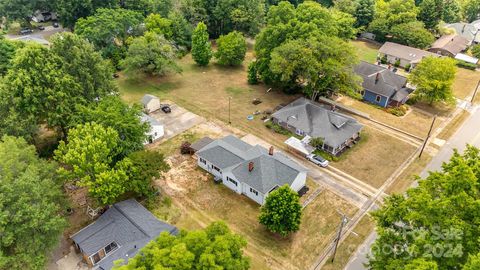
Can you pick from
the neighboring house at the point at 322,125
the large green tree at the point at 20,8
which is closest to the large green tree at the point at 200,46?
the neighboring house at the point at 322,125

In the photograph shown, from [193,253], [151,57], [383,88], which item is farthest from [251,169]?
[151,57]

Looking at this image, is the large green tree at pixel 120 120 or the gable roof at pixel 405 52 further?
the gable roof at pixel 405 52

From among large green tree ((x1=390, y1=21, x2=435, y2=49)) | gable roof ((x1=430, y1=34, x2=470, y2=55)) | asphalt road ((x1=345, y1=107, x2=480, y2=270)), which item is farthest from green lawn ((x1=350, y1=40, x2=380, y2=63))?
asphalt road ((x1=345, y1=107, x2=480, y2=270))

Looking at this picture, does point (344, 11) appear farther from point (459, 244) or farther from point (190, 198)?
point (459, 244)

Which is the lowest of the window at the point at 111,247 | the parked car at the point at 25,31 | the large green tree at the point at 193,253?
the window at the point at 111,247

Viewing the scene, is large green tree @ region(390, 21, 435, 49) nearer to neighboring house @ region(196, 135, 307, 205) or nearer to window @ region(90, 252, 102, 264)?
neighboring house @ region(196, 135, 307, 205)

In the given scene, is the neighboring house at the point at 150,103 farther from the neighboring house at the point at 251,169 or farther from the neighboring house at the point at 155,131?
the neighboring house at the point at 251,169

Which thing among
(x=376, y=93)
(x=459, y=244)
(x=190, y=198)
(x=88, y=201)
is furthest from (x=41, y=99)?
(x=376, y=93)
